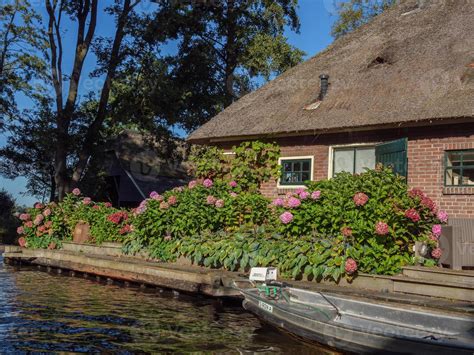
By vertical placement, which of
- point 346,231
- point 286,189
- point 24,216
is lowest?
point 346,231

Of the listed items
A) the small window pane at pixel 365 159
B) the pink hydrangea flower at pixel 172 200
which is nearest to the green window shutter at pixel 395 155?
the small window pane at pixel 365 159

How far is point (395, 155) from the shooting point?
12.8 meters

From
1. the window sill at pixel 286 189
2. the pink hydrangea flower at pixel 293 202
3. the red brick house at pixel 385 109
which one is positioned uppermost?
the red brick house at pixel 385 109

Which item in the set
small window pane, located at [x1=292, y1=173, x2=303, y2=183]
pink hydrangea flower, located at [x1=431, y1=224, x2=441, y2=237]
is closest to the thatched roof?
small window pane, located at [x1=292, y1=173, x2=303, y2=183]

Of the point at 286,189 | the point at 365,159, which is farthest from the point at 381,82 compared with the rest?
the point at 286,189

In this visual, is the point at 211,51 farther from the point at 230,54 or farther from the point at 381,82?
the point at 381,82

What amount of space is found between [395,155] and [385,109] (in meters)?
1.13

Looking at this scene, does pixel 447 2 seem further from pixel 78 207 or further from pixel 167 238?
pixel 78 207

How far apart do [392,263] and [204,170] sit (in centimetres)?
807

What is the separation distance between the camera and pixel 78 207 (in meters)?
17.8

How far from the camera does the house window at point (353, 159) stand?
46.0 feet

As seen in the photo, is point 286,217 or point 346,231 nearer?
point 346,231

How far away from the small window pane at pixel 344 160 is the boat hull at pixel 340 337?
23.2ft

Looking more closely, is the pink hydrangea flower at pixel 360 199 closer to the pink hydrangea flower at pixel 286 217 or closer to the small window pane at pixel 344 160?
the pink hydrangea flower at pixel 286 217
